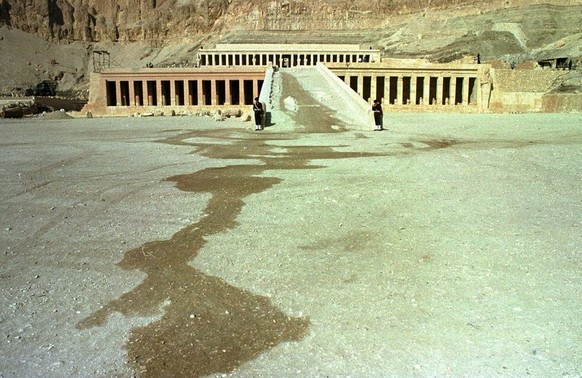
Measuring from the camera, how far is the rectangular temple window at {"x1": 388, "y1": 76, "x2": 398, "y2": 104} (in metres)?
43.9

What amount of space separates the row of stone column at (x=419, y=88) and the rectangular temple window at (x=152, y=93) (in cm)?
1903

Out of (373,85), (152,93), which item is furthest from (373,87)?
(152,93)

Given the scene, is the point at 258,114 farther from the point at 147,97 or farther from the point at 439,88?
the point at 147,97

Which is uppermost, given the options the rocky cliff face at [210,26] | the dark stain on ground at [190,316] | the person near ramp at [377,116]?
the rocky cliff face at [210,26]

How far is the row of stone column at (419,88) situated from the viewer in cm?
4269

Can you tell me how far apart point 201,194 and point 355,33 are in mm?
96010

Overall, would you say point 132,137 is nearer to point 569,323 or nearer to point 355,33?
point 569,323

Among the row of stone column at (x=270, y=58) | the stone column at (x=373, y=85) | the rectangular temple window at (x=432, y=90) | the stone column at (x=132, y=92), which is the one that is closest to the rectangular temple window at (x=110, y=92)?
the stone column at (x=132, y=92)

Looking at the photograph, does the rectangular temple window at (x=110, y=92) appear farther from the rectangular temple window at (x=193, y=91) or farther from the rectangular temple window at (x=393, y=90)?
the rectangular temple window at (x=393, y=90)

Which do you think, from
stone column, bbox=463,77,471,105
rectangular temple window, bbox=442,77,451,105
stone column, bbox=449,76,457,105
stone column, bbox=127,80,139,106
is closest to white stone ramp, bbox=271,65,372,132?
stone column, bbox=449,76,457,105

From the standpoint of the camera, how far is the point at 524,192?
8.52 m

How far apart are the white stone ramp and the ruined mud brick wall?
48.3ft

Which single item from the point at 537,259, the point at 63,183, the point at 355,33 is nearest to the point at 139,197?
the point at 63,183

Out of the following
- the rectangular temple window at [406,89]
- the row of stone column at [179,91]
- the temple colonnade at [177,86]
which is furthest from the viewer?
the row of stone column at [179,91]
